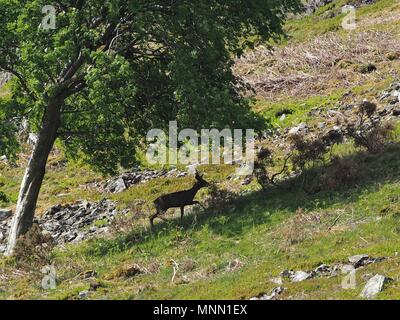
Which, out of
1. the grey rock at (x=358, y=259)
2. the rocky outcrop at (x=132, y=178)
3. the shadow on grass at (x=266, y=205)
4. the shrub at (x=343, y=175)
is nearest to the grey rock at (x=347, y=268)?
the grey rock at (x=358, y=259)

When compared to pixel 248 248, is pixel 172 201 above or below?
above

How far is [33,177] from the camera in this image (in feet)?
90.3

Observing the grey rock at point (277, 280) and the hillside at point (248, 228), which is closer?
the grey rock at point (277, 280)

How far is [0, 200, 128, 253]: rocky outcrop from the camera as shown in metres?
29.0

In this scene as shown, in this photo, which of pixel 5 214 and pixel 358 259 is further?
pixel 5 214

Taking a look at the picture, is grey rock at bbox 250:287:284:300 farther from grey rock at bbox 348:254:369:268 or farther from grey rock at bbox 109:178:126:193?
grey rock at bbox 109:178:126:193

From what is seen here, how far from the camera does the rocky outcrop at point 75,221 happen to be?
29.0 metres

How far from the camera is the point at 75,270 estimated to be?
22609 millimetres

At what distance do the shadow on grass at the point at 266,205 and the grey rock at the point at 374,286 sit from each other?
26.2 feet
